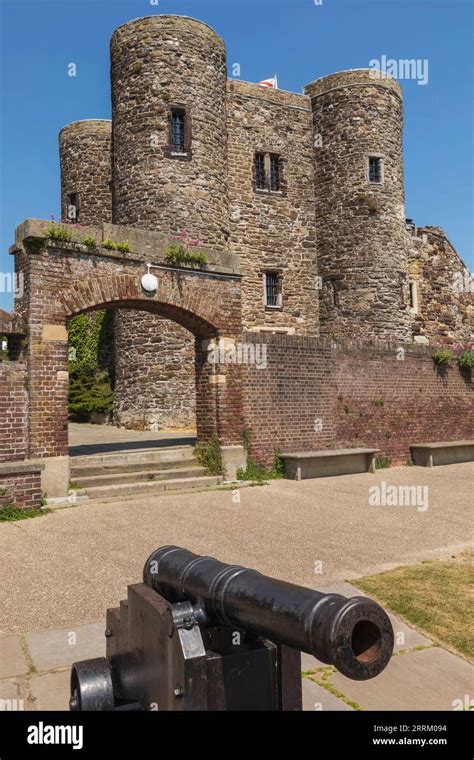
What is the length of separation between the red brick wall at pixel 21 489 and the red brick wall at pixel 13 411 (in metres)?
0.53

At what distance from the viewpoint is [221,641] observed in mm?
2896

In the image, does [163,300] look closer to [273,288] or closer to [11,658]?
[11,658]

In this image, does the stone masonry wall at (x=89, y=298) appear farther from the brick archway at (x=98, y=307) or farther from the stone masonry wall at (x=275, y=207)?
the stone masonry wall at (x=275, y=207)

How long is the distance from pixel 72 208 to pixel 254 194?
7409mm

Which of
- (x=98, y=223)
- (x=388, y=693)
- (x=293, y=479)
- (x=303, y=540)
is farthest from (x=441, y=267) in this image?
(x=388, y=693)

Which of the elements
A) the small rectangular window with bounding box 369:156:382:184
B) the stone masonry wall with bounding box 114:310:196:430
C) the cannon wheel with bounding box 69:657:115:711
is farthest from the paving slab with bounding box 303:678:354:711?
the small rectangular window with bounding box 369:156:382:184

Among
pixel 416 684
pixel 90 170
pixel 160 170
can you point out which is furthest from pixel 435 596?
pixel 90 170

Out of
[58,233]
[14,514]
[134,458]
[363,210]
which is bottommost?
[14,514]

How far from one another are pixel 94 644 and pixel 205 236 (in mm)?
16900

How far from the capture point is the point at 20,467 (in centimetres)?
912

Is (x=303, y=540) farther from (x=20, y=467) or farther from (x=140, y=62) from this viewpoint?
(x=140, y=62)

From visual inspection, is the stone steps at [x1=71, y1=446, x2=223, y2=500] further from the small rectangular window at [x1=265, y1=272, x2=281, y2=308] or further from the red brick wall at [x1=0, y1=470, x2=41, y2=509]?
the small rectangular window at [x1=265, y1=272, x2=281, y2=308]

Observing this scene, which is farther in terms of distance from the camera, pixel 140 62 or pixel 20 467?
pixel 140 62

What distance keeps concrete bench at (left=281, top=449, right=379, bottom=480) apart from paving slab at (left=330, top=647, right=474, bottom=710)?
8259 millimetres
